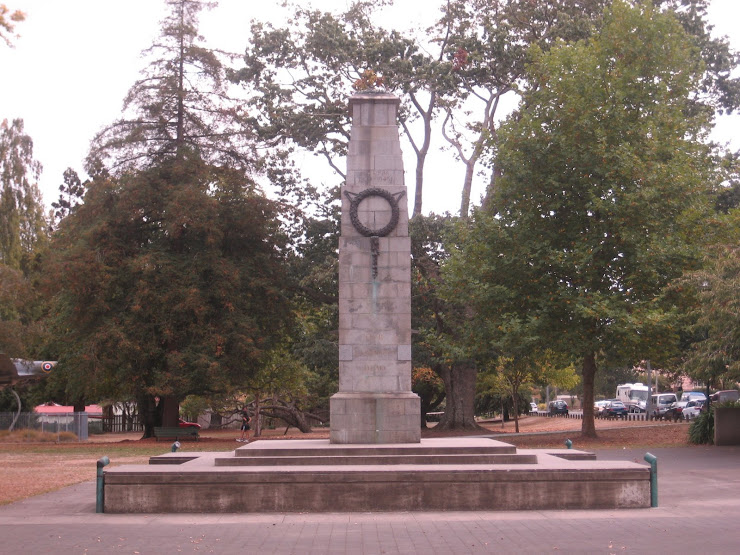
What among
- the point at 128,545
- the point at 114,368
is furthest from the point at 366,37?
the point at 128,545

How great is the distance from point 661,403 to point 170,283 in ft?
124

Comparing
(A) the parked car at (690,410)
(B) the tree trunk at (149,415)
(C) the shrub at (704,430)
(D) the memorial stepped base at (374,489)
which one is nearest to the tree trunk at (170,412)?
(B) the tree trunk at (149,415)

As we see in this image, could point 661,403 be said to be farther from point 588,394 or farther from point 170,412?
point 170,412

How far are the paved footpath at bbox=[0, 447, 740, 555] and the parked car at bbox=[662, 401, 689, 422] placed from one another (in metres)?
36.4

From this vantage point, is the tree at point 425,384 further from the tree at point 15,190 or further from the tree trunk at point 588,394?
the tree at point 15,190

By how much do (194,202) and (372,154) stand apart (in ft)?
57.5

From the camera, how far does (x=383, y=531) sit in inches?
461

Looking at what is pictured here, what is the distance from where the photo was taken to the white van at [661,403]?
5525cm

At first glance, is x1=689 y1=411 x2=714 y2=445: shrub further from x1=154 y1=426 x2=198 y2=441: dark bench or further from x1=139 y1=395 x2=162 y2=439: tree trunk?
x1=139 y1=395 x2=162 y2=439: tree trunk

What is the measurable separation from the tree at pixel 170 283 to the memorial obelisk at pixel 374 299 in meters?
16.9

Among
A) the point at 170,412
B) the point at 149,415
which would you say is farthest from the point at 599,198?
the point at 149,415

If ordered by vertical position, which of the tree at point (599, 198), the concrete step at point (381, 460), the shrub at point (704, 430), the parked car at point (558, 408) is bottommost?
the parked car at point (558, 408)

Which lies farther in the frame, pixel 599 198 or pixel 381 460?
pixel 599 198

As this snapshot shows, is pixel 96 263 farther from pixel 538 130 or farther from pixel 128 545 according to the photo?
pixel 128 545
